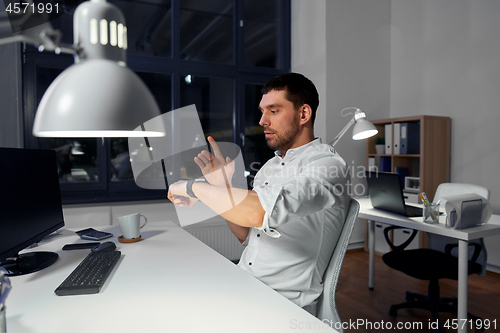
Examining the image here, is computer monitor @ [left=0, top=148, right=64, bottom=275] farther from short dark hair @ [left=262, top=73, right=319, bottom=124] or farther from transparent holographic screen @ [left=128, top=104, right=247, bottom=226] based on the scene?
transparent holographic screen @ [left=128, top=104, right=247, bottom=226]

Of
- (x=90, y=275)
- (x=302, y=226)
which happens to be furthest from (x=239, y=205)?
(x=90, y=275)

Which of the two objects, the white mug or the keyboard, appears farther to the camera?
the white mug

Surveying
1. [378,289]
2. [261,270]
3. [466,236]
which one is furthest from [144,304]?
[378,289]

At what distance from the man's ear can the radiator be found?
7.08 ft

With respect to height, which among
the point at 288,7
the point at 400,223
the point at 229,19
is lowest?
the point at 400,223

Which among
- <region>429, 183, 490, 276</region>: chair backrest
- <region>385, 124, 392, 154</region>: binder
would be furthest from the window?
<region>429, 183, 490, 276</region>: chair backrest

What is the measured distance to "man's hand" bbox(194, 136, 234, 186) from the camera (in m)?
1.30

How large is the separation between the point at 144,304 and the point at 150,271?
28cm

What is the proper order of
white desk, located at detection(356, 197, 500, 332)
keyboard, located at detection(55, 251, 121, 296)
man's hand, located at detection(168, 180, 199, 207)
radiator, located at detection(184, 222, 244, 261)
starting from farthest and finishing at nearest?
A: radiator, located at detection(184, 222, 244, 261), white desk, located at detection(356, 197, 500, 332), man's hand, located at detection(168, 180, 199, 207), keyboard, located at detection(55, 251, 121, 296)

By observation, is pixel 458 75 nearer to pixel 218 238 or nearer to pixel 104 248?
pixel 218 238

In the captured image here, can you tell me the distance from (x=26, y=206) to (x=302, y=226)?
1.00m

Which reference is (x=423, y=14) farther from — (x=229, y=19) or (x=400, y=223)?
(x=400, y=223)

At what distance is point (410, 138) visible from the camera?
3531 mm

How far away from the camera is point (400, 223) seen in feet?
7.20
